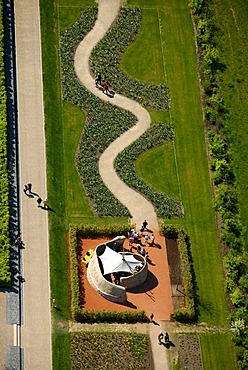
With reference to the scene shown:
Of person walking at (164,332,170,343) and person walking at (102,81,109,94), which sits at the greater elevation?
person walking at (102,81,109,94)

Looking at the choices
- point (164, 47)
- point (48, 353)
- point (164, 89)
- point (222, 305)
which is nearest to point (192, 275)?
point (222, 305)

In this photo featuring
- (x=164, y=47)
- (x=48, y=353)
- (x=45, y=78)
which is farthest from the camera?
(x=164, y=47)

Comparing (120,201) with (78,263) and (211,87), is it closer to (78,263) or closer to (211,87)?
(78,263)

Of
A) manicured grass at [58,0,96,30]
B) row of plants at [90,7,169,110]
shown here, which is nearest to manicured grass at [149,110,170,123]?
row of plants at [90,7,169,110]

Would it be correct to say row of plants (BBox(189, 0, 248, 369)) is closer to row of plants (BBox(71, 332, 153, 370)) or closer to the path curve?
the path curve

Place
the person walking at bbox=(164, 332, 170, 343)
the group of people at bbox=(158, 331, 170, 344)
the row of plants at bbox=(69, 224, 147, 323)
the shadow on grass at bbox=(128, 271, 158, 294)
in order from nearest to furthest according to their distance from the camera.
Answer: the row of plants at bbox=(69, 224, 147, 323), the group of people at bbox=(158, 331, 170, 344), the person walking at bbox=(164, 332, 170, 343), the shadow on grass at bbox=(128, 271, 158, 294)

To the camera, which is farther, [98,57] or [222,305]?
[98,57]

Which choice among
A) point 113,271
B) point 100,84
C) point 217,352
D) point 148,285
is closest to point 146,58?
point 100,84
